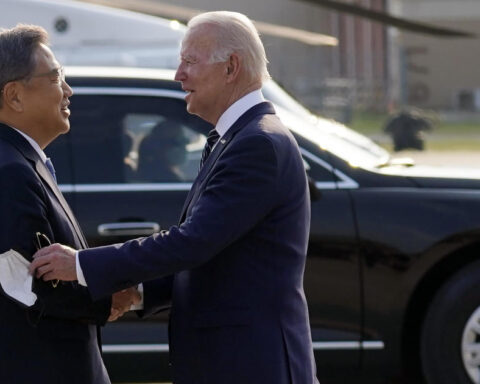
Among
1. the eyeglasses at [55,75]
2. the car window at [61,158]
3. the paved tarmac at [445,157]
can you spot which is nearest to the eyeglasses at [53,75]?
the eyeglasses at [55,75]

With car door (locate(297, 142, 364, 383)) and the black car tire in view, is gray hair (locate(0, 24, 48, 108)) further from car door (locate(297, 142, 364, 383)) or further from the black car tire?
the black car tire

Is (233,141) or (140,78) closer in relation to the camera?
(233,141)

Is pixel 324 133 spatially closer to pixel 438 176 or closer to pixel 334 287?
pixel 438 176

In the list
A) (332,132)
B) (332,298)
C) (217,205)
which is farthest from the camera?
(332,132)

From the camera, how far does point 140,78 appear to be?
223 inches

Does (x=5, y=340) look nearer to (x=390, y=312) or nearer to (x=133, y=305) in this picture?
(x=133, y=305)

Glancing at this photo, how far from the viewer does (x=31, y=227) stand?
283 cm

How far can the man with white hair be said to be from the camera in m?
2.88

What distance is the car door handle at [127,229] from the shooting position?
530 cm

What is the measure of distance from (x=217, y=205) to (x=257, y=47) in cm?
45

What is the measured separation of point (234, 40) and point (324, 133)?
2874 mm

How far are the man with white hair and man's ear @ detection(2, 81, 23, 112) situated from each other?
1.30ft

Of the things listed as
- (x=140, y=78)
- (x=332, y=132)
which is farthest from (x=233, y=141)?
(x=332, y=132)

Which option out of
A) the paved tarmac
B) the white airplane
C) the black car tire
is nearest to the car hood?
the black car tire
